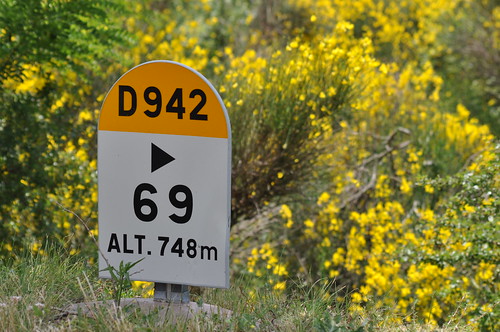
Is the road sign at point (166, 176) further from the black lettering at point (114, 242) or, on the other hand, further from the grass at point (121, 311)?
the grass at point (121, 311)

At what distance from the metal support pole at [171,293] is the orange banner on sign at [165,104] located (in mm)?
593

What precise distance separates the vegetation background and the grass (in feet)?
0.05

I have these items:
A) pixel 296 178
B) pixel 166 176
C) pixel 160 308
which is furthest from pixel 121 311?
pixel 296 178

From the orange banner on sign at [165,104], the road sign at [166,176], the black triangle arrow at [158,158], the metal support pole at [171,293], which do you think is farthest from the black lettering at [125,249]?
the orange banner on sign at [165,104]

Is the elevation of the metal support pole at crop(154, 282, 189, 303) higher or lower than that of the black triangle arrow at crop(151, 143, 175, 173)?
lower

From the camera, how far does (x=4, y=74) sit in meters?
5.20

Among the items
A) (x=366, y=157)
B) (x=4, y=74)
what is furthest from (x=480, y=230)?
(x=4, y=74)

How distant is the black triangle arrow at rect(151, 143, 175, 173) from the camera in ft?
9.09

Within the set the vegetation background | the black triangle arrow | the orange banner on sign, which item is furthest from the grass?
the orange banner on sign

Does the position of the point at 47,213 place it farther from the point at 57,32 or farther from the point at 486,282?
the point at 486,282

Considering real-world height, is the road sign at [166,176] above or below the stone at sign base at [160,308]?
above

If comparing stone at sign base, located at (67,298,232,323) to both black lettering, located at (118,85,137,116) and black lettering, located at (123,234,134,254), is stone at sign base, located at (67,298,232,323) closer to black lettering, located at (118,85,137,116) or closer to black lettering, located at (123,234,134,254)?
black lettering, located at (123,234,134,254)

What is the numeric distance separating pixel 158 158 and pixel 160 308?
1.83ft

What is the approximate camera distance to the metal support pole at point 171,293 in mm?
2854
